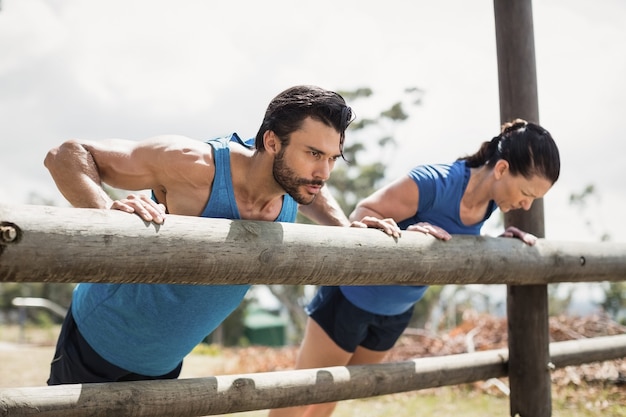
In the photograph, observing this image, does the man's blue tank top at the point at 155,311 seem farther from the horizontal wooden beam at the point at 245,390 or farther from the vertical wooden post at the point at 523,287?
the vertical wooden post at the point at 523,287

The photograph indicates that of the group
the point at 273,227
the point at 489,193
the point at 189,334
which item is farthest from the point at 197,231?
the point at 489,193

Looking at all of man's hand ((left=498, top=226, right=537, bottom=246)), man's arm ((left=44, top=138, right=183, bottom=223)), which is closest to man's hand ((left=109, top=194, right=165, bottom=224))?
man's arm ((left=44, top=138, right=183, bottom=223))

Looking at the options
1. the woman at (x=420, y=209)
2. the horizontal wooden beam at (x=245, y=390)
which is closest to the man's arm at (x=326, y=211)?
the woman at (x=420, y=209)

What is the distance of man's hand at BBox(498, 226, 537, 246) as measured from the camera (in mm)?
3127

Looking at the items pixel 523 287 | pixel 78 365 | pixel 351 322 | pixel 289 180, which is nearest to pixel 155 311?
pixel 78 365

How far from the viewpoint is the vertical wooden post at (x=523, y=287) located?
3438 millimetres

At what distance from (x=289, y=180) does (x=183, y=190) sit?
15.9 inches

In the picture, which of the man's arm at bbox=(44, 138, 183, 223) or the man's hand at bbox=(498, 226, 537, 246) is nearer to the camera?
the man's arm at bbox=(44, 138, 183, 223)

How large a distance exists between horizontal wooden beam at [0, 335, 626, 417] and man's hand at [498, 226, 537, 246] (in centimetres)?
66

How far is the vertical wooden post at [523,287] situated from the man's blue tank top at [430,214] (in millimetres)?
540

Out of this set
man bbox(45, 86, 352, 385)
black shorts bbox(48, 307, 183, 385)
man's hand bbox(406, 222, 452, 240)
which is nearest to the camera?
man bbox(45, 86, 352, 385)

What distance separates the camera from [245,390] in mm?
2393

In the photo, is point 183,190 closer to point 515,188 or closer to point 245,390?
point 245,390

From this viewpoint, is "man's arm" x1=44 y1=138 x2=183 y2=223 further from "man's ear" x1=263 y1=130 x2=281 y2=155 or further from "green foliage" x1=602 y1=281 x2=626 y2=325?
"green foliage" x1=602 y1=281 x2=626 y2=325
